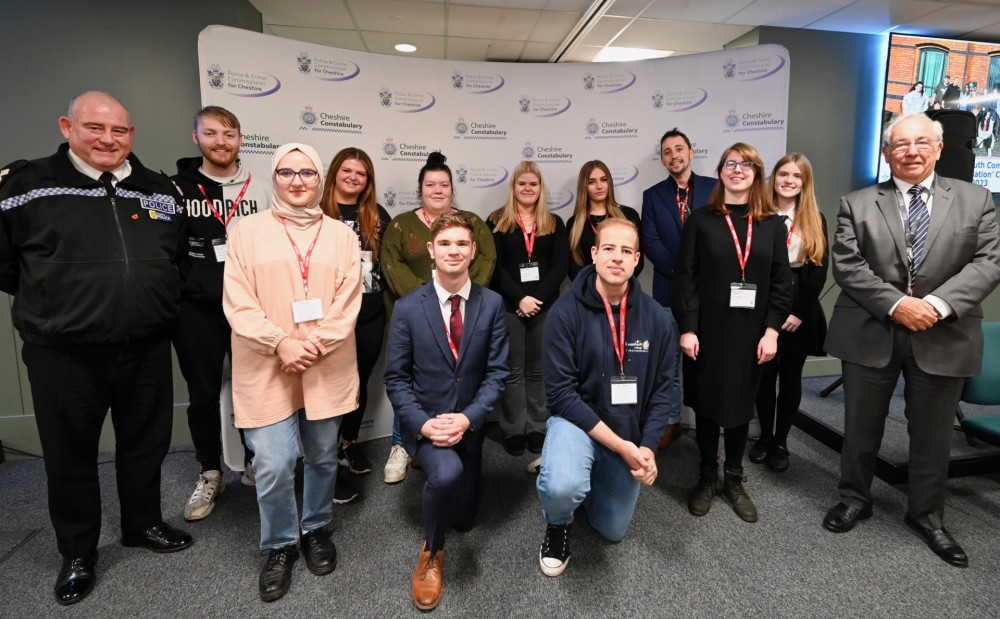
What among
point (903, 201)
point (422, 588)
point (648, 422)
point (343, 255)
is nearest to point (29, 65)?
point (343, 255)

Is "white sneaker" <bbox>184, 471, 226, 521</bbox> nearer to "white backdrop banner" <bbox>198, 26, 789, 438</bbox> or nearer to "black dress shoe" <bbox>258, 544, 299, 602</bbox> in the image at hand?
"black dress shoe" <bbox>258, 544, 299, 602</bbox>

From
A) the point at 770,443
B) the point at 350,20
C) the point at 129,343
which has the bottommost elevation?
the point at 770,443

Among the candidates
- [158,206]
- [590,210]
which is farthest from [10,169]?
[590,210]

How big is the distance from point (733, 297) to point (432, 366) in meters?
1.42

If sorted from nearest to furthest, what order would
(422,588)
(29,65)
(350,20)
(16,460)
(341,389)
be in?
(422,588)
(341,389)
(29,65)
(16,460)
(350,20)

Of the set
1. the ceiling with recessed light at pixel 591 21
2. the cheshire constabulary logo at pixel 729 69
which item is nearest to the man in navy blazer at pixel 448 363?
the ceiling with recessed light at pixel 591 21

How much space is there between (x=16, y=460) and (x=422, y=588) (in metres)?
2.99

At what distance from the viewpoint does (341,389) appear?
195 centimetres

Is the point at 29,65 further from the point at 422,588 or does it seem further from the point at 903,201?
the point at 903,201

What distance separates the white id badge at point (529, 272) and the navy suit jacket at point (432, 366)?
91 cm

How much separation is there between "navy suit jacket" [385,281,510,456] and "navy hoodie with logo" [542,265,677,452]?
11.4 inches

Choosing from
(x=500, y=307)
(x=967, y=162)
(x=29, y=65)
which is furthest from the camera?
(x=967, y=162)

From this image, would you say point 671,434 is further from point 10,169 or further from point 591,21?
point 10,169

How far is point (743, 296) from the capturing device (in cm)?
224
